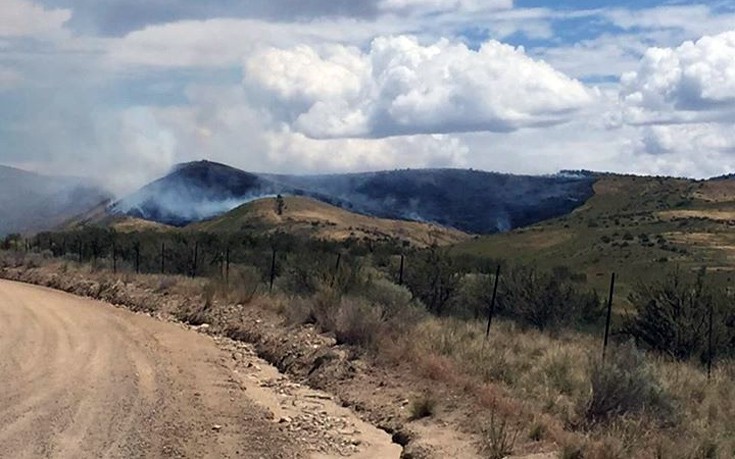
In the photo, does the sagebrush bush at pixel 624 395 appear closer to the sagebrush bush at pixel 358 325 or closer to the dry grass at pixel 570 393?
the dry grass at pixel 570 393

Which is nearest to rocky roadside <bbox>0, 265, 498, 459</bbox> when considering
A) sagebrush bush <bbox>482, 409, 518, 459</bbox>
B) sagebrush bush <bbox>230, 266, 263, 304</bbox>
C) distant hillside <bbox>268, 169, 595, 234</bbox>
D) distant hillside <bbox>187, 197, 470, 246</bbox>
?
sagebrush bush <bbox>482, 409, 518, 459</bbox>

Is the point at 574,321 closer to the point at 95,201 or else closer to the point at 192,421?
the point at 192,421

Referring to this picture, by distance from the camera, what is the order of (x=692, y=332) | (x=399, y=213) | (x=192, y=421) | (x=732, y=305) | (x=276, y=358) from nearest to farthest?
(x=192, y=421) → (x=276, y=358) → (x=692, y=332) → (x=732, y=305) → (x=399, y=213)

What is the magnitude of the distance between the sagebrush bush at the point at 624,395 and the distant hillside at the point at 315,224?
8887 cm

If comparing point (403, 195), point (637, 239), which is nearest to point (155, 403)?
point (637, 239)

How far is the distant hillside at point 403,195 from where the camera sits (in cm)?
15412

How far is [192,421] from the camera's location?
15438 mm

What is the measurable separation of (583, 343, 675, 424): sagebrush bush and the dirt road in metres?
4.65

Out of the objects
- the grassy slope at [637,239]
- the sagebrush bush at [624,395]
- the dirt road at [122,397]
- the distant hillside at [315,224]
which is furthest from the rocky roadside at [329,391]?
the distant hillside at [315,224]

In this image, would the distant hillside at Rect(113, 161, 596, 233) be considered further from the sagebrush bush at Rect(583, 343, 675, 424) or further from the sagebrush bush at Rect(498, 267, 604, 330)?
the sagebrush bush at Rect(583, 343, 675, 424)

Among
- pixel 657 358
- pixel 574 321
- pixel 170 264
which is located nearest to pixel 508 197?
pixel 170 264

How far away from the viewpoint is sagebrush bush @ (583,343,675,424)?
15086 mm

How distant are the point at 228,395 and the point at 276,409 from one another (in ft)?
3.90

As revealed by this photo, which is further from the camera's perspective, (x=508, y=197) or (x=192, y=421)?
(x=508, y=197)
